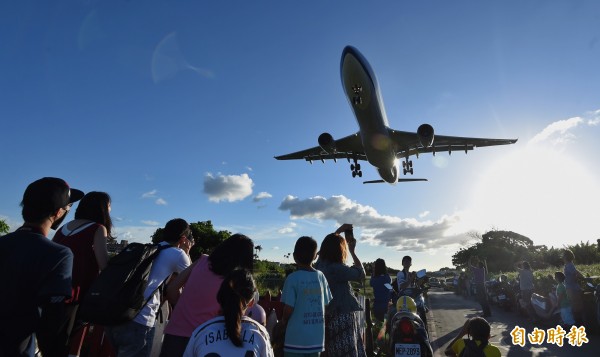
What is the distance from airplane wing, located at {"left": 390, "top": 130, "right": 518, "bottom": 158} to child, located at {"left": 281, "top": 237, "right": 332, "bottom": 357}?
19.7m

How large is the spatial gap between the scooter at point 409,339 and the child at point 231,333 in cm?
293

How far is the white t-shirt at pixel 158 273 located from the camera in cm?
315

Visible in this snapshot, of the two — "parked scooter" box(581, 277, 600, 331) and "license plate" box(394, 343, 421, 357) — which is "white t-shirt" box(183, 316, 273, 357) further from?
"parked scooter" box(581, 277, 600, 331)

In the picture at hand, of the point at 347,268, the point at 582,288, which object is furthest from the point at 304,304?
the point at 582,288

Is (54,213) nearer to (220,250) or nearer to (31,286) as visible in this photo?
(31,286)

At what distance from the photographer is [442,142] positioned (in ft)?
76.6

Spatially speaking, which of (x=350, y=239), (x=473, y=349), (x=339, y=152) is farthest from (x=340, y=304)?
(x=339, y=152)

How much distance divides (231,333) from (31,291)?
1.33m

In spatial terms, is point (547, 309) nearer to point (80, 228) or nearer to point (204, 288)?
point (204, 288)

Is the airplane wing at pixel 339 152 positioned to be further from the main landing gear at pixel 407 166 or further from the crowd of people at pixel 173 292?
the crowd of people at pixel 173 292

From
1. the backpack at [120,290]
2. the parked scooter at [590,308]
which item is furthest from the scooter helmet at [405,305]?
the parked scooter at [590,308]

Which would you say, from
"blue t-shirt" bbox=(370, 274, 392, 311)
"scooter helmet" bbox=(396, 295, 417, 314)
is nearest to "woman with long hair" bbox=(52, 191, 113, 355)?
"scooter helmet" bbox=(396, 295, 417, 314)

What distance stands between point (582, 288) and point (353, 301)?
323 inches

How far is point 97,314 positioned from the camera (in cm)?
275
